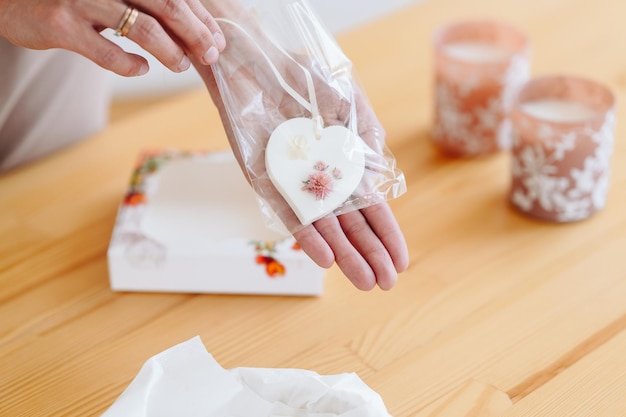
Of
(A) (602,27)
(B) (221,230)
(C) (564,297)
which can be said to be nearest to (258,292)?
(B) (221,230)

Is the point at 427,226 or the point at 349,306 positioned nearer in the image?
the point at 349,306

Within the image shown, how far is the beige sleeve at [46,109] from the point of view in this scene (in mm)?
1180

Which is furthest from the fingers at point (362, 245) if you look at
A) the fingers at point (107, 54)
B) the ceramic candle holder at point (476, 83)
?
the ceramic candle holder at point (476, 83)

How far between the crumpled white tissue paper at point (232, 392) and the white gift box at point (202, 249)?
6.2 inches

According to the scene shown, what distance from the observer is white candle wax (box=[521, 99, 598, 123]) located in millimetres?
1028

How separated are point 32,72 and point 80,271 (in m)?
0.35

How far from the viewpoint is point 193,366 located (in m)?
0.76

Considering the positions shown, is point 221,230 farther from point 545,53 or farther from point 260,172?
point 545,53

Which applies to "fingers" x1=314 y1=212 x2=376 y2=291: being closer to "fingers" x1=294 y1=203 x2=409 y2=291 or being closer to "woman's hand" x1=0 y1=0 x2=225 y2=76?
"fingers" x1=294 y1=203 x2=409 y2=291

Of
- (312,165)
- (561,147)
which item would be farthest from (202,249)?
(561,147)

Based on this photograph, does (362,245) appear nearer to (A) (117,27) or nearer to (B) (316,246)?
(B) (316,246)

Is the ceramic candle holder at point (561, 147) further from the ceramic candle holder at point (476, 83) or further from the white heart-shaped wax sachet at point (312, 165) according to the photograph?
the white heart-shaped wax sachet at point (312, 165)

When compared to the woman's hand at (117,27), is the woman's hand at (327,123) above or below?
below

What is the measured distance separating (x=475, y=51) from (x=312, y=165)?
446 mm
